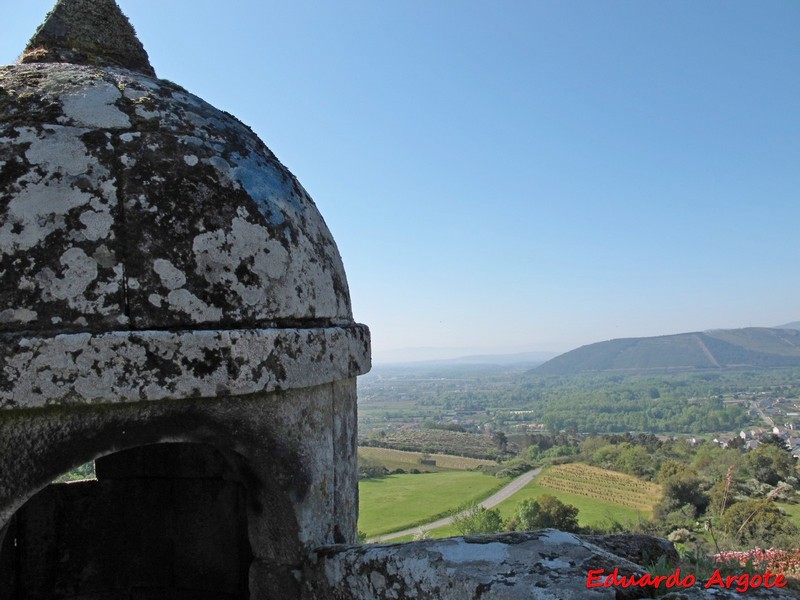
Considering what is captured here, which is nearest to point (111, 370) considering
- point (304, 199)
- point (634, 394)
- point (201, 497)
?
point (304, 199)

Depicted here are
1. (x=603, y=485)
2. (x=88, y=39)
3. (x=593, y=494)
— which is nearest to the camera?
(x=88, y=39)

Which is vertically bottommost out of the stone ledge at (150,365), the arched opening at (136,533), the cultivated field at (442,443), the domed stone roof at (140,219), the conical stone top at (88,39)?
the cultivated field at (442,443)

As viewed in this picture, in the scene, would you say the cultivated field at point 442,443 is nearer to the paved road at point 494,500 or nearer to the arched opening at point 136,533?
the paved road at point 494,500

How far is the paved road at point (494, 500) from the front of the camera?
39.4 m

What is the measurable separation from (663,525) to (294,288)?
3663 centimetres

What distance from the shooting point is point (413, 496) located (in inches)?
1989

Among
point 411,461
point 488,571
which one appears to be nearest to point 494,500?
point 411,461

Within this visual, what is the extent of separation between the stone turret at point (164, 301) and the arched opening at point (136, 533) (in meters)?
1.48

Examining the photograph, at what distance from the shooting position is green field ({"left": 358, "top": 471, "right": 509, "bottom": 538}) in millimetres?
42938

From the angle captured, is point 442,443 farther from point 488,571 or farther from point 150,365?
point 150,365

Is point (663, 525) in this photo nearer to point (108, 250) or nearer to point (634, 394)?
point (108, 250)

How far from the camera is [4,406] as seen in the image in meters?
2.17

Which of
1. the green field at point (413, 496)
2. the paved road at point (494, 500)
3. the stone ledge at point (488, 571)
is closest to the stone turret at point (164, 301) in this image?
the stone ledge at point (488, 571)

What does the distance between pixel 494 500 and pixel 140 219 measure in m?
54.3
